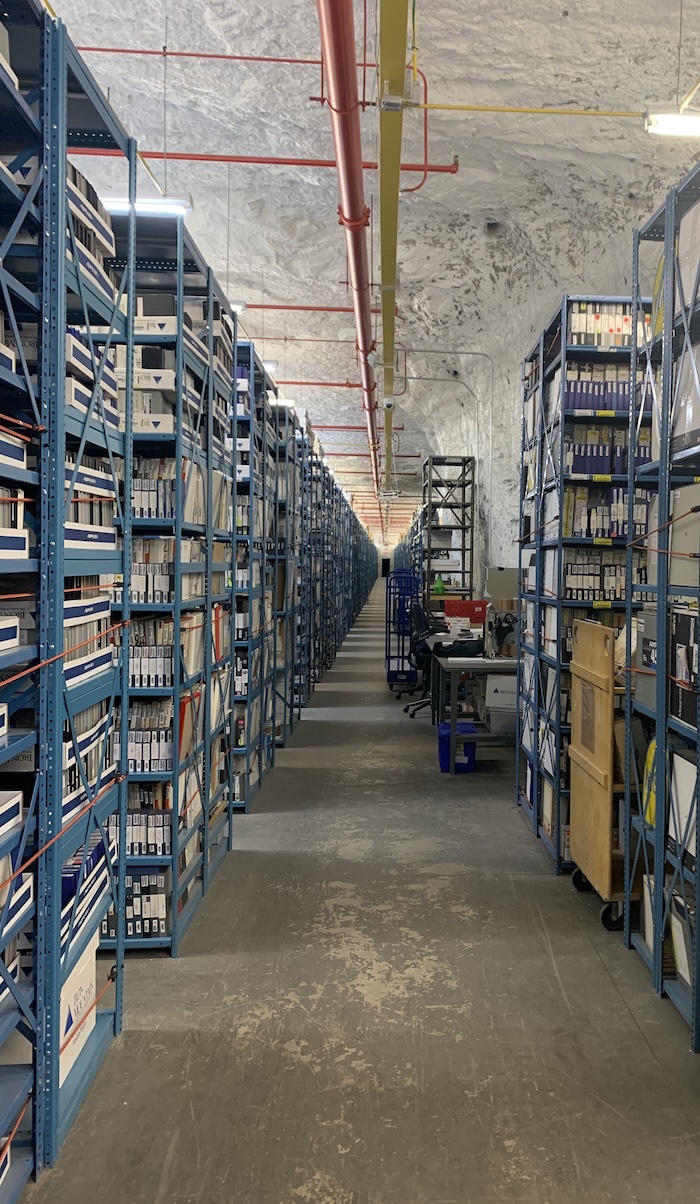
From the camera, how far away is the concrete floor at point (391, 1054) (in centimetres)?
207

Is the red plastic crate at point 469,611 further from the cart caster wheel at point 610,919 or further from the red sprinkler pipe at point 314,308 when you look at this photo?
the cart caster wheel at point 610,919

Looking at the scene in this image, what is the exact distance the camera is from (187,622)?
3592 mm

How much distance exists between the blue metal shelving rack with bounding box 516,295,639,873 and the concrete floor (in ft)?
1.64

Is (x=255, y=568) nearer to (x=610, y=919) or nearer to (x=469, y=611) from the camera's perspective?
(x=610, y=919)

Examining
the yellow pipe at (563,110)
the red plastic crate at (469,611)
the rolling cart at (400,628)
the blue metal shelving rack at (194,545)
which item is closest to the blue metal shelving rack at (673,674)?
the blue metal shelving rack at (194,545)

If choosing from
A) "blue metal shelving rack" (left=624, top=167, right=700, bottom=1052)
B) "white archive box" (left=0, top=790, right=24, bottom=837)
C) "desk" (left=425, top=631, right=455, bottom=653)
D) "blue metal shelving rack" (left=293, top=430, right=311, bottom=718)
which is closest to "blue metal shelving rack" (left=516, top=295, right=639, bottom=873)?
"blue metal shelving rack" (left=624, top=167, right=700, bottom=1052)

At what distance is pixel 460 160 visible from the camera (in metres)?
6.50

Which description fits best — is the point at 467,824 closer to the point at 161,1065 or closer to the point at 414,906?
the point at 414,906

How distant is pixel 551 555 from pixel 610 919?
2.09 m

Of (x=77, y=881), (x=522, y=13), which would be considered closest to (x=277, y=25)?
(x=522, y=13)

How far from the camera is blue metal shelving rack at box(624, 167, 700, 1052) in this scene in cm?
286

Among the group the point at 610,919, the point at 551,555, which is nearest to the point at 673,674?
the point at 610,919

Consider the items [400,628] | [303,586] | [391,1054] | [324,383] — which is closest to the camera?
[391,1054]

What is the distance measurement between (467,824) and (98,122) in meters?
4.43
